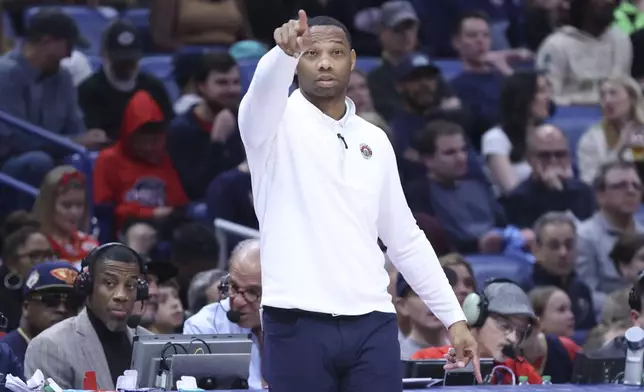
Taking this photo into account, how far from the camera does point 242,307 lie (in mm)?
6875

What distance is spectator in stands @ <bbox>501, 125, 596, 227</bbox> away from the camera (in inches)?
404

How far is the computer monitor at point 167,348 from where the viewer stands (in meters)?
5.76

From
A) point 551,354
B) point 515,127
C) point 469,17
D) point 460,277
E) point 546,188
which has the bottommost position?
point 551,354

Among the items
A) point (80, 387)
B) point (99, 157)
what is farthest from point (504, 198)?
point (80, 387)

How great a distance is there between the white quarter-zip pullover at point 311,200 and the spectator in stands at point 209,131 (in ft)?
17.8

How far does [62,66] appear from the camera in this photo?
10.3 m

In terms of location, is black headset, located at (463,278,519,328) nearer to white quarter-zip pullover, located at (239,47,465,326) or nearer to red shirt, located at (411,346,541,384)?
red shirt, located at (411,346,541,384)

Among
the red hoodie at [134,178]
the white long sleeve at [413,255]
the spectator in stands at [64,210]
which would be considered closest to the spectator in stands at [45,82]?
the red hoodie at [134,178]

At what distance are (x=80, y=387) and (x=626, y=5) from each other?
816 cm

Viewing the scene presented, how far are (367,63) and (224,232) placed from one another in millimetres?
2904

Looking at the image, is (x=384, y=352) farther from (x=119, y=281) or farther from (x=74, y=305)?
(x=74, y=305)

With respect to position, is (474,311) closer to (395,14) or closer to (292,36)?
(292,36)

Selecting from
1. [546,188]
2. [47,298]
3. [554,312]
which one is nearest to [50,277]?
[47,298]

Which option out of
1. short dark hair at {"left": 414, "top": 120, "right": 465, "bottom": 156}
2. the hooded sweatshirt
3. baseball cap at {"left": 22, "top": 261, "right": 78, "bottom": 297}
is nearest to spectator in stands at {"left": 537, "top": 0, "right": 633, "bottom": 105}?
the hooded sweatshirt
